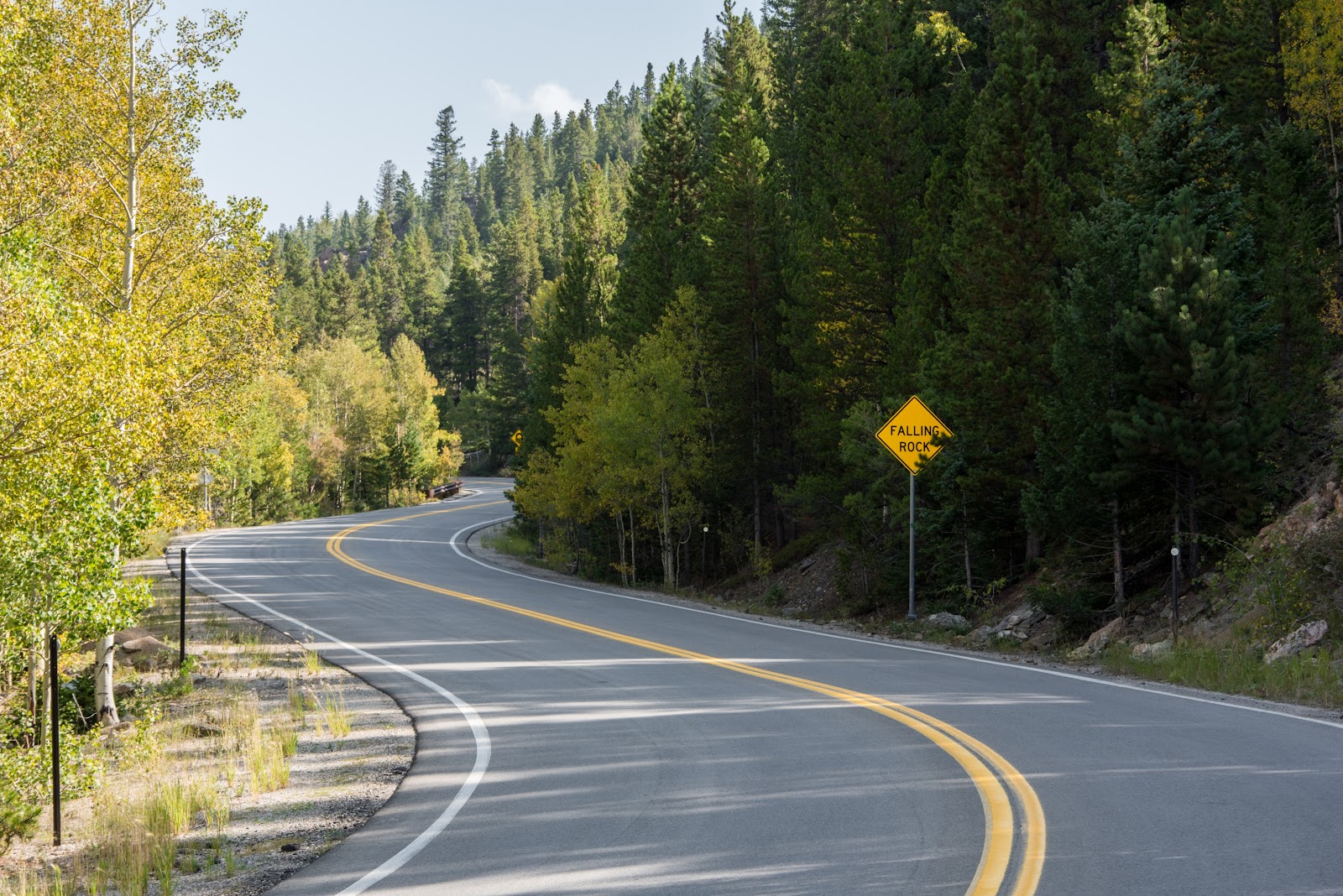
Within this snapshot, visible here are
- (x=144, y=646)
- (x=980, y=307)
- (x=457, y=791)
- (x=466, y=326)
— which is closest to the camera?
(x=457, y=791)

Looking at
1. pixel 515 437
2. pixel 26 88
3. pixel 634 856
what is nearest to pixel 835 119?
pixel 26 88

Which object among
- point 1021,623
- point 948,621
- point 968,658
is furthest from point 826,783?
A: point 948,621

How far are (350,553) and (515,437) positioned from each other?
910 inches

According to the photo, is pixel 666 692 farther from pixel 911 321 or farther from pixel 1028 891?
pixel 911 321

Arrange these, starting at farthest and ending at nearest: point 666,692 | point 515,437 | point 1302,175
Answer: point 515,437 → point 1302,175 → point 666,692

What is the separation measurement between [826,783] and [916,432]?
13.1 m

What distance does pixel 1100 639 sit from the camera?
→ 15914 millimetres

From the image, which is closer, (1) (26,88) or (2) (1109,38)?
(1) (26,88)

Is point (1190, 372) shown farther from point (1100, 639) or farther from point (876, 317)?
point (876, 317)

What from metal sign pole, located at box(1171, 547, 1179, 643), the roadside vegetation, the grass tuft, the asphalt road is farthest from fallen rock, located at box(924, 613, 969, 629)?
the roadside vegetation

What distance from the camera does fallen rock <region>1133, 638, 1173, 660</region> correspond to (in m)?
14.0

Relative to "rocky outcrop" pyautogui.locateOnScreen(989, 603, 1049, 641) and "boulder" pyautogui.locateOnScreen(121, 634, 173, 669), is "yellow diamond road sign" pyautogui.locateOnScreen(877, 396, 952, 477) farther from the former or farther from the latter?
"boulder" pyautogui.locateOnScreen(121, 634, 173, 669)

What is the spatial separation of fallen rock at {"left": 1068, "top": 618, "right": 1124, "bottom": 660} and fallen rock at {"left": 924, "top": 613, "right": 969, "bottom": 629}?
8.59ft

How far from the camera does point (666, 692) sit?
40.9 feet
